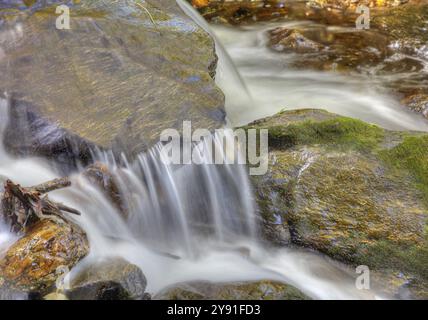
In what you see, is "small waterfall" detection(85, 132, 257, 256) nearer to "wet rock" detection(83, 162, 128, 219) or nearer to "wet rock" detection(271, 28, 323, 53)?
"wet rock" detection(83, 162, 128, 219)

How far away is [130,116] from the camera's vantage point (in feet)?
15.5

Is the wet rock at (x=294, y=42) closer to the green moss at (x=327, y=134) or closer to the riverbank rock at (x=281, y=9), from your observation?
the riverbank rock at (x=281, y=9)

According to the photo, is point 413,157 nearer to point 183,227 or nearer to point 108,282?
point 183,227

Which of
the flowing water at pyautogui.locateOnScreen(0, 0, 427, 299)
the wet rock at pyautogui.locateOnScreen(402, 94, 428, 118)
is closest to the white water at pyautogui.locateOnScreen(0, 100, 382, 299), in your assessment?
the flowing water at pyautogui.locateOnScreen(0, 0, 427, 299)

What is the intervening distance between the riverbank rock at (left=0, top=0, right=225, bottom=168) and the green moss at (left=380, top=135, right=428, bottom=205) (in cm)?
184

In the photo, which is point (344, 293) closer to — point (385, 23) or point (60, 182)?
point (60, 182)

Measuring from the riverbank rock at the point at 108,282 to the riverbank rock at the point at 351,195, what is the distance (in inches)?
53.7

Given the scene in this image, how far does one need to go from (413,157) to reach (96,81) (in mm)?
3440

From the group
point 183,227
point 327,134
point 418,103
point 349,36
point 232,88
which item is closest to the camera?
point 183,227

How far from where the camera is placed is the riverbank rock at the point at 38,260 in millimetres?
3598

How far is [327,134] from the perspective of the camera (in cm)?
488

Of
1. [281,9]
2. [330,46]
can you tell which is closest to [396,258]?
[330,46]

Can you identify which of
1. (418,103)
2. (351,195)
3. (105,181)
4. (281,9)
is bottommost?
(418,103)

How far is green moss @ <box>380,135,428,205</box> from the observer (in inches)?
178
